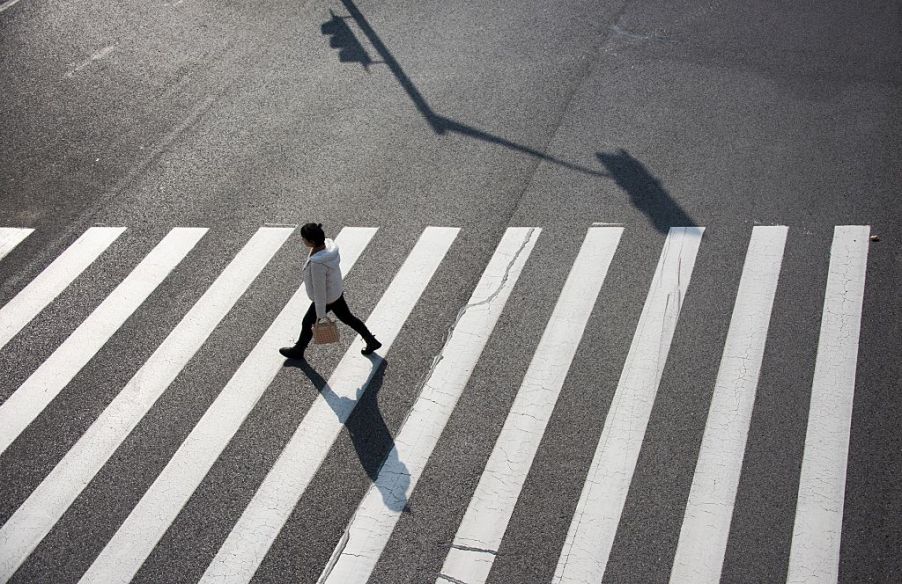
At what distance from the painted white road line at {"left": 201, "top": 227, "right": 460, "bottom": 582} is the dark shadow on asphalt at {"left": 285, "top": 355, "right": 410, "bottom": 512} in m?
0.02

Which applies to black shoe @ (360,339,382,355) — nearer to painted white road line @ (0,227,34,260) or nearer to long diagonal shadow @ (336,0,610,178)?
long diagonal shadow @ (336,0,610,178)

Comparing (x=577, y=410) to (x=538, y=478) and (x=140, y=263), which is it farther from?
(x=140, y=263)

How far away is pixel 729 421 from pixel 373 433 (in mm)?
3270

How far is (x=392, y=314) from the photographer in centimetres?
866

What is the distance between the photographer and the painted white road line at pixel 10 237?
10180 mm

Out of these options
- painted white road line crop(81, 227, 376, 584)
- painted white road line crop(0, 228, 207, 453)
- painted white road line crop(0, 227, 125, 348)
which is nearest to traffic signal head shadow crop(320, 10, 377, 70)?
painted white road line crop(0, 228, 207, 453)

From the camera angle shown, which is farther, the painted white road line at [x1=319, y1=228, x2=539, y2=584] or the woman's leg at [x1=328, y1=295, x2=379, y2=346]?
the woman's leg at [x1=328, y1=295, x2=379, y2=346]

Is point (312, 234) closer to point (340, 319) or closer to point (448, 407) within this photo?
point (340, 319)

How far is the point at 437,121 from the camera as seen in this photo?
11.5 m

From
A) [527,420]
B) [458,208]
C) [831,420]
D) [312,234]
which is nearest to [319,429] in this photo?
[312,234]

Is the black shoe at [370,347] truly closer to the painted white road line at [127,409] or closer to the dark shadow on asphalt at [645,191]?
the painted white road line at [127,409]

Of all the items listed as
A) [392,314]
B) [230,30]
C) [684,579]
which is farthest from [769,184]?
[230,30]

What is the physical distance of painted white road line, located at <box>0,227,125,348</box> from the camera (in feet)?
29.9

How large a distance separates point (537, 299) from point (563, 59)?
5.52 meters
